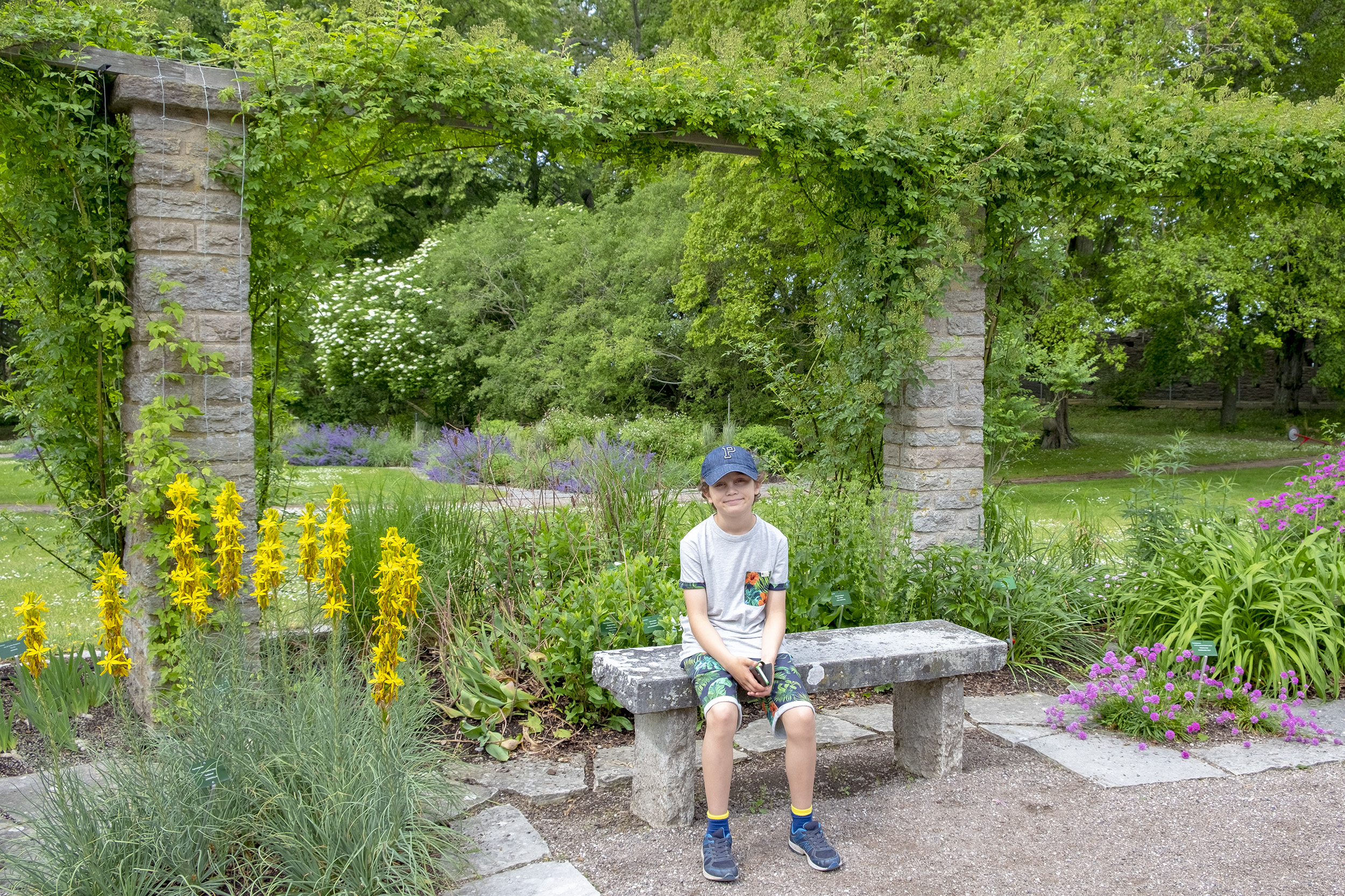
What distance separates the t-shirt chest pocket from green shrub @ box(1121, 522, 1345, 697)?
2181 millimetres

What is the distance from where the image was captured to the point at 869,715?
4.03 m

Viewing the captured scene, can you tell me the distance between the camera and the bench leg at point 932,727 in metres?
3.33

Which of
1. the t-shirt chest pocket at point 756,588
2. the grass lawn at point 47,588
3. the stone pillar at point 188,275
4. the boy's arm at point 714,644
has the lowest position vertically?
the grass lawn at point 47,588

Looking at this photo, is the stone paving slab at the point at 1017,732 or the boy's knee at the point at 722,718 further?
the stone paving slab at the point at 1017,732

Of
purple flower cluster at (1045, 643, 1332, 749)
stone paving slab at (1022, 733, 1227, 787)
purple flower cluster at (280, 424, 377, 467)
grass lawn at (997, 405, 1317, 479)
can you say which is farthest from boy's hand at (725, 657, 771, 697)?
purple flower cluster at (280, 424, 377, 467)

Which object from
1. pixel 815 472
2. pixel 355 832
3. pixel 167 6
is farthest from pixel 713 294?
pixel 355 832

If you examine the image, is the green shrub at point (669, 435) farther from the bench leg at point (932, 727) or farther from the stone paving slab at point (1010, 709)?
the bench leg at point (932, 727)

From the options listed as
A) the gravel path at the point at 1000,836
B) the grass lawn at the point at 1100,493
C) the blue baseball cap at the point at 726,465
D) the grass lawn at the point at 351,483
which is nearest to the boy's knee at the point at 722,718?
the gravel path at the point at 1000,836

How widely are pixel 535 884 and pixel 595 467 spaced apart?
2413 mm

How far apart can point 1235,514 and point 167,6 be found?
58.4 feet

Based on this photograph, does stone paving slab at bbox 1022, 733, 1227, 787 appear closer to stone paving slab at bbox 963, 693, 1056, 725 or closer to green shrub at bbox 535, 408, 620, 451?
stone paving slab at bbox 963, 693, 1056, 725

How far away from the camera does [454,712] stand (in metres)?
3.69

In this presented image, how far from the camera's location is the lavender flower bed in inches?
144

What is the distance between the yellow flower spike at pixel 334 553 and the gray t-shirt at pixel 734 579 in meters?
1.02
